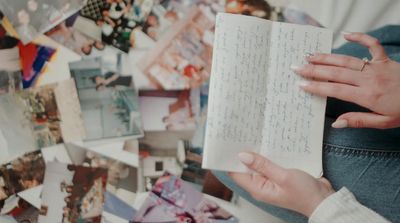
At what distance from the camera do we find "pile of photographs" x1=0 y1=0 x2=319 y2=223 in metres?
0.80

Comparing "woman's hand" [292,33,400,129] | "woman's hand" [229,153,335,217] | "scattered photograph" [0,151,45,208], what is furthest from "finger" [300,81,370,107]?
"scattered photograph" [0,151,45,208]

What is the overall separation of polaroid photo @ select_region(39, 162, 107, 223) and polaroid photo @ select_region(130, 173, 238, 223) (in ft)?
0.30

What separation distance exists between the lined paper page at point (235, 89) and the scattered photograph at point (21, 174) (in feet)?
1.31

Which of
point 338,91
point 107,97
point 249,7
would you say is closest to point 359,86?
point 338,91

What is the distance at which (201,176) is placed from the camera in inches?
33.8

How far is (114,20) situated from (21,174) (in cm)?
36

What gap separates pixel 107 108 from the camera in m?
0.83

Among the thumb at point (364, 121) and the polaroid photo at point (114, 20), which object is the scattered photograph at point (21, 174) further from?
the thumb at point (364, 121)

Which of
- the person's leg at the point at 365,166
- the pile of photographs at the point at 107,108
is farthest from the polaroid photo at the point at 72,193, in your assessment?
the person's leg at the point at 365,166

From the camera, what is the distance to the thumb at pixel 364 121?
59 centimetres

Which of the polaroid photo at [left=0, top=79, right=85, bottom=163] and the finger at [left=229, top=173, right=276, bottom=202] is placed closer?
the finger at [left=229, top=173, right=276, bottom=202]

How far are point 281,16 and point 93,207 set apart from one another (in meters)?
0.56

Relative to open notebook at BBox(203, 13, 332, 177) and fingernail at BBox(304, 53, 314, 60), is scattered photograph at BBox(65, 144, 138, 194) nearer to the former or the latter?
open notebook at BBox(203, 13, 332, 177)

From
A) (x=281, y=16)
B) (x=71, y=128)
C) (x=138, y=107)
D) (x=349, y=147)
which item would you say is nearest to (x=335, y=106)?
(x=349, y=147)
